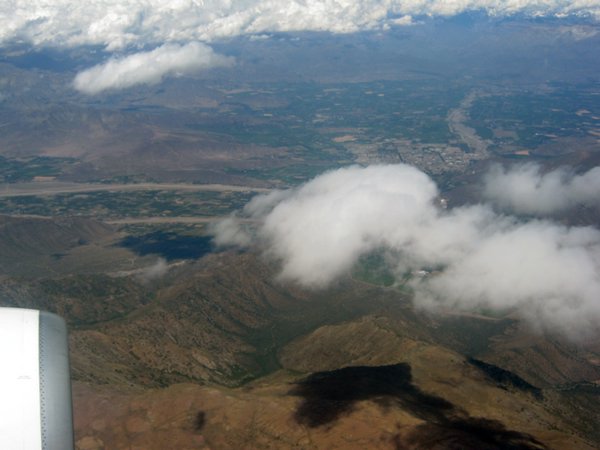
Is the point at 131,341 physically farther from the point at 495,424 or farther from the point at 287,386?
the point at 495,424

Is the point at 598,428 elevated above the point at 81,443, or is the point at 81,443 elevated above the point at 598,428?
the point at 81,443

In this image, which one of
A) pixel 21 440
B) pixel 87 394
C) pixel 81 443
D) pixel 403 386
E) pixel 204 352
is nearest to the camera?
pixel 21 440

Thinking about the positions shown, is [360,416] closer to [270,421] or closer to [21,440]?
[270,421]

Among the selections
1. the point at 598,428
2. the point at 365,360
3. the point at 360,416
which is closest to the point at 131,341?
the point at 365,360

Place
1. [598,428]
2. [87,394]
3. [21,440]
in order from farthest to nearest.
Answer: [598,428]
[87,394]
[21,440]

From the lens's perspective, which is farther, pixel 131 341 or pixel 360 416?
pixel 131 341

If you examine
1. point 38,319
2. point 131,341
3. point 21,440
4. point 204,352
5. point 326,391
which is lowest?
point 204,352
